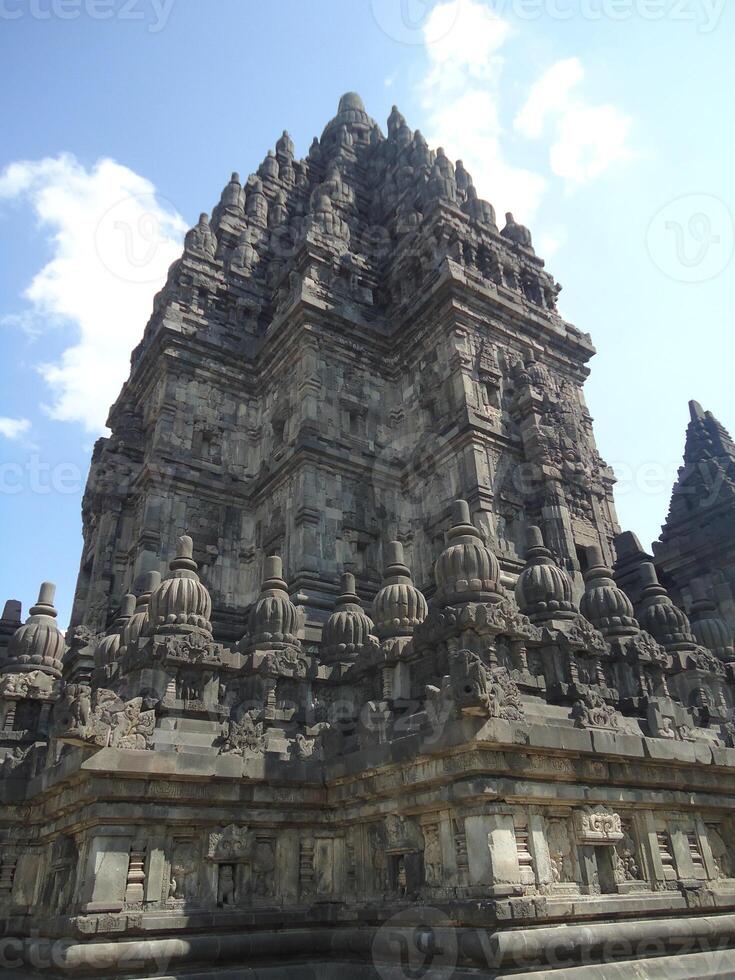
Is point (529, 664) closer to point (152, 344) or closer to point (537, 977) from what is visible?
point (537, 977)

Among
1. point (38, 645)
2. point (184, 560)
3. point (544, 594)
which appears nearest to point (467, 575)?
point (544, 594)

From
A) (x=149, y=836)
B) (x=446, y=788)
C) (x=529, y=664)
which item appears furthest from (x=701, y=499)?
(x=149, y=836)

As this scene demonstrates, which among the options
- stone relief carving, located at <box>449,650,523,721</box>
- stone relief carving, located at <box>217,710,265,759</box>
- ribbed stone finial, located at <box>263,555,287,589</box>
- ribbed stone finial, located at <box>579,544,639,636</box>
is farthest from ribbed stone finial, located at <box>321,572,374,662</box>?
stone relief carving, located at <box>449,650,523,721</box>

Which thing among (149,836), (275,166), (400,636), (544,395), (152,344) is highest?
(275,166)

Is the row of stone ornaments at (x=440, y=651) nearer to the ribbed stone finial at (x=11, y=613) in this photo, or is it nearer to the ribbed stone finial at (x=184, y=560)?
the ribbed stone finial at (x=184, y=560)

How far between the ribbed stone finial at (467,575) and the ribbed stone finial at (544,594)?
181cm

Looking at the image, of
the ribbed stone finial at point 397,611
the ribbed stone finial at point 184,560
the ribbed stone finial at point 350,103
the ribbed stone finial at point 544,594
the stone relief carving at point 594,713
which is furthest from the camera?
the ribbed stone finial at point 350,103

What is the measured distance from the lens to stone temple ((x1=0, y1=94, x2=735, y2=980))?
10.0m

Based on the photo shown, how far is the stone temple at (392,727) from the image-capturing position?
10.0 meters

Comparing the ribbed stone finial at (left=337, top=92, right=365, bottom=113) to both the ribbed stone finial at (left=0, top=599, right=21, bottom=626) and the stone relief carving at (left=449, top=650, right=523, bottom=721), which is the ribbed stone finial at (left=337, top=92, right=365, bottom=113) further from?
the stone relief carving at (left=449, top=650, right=523, bottom=721)

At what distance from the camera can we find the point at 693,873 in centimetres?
1163

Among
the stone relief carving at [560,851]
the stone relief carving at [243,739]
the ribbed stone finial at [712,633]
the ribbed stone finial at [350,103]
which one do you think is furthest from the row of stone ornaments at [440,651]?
the ribbed stone finial at [350,103]

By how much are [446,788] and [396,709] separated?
250cm

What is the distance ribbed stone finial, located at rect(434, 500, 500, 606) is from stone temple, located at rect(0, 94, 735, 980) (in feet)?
0.18
